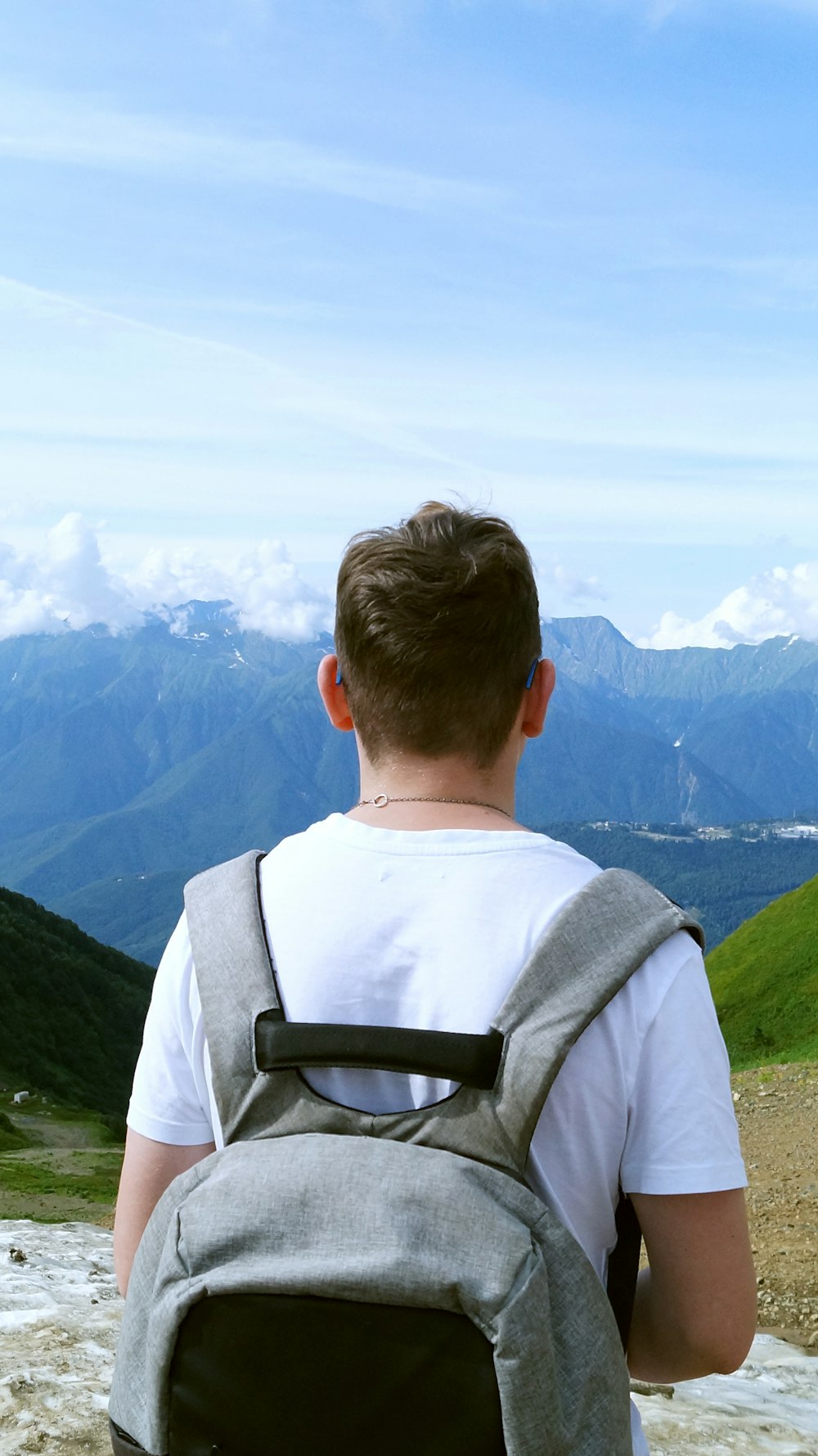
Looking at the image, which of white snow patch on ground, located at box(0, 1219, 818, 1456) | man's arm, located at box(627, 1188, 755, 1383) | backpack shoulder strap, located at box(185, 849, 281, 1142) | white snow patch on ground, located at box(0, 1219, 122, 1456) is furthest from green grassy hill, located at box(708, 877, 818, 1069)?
backpack shoulder strap, located at box(185, 849, 281, 1142)

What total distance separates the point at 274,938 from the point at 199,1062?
39 cm

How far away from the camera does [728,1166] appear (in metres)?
2.62

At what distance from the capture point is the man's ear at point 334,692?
3.13m

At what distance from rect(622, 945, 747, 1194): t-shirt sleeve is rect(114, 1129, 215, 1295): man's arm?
1.15m

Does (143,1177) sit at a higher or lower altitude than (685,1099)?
lower

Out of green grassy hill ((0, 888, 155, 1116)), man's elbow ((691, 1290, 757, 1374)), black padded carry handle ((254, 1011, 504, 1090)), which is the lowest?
green grassy hill ((0, 888, 155, 1116))

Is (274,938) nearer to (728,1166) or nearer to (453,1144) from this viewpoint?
(453,1144)

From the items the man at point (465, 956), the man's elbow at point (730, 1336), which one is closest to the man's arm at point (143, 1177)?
the man at point (465, 956)

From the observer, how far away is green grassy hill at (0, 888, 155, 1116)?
8269 centimetres

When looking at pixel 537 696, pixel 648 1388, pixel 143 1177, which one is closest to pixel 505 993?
pixel 537 696

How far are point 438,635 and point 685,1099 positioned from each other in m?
1.18

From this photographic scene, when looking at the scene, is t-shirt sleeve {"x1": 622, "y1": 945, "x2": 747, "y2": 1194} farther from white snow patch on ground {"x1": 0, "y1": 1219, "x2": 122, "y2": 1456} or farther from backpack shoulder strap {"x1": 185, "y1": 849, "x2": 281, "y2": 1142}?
white snow patch on ground {"x1": 0, "y1": 1219, "x2": 122, "y2": 1456}

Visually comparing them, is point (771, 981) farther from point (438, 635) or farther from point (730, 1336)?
point (438, 635)

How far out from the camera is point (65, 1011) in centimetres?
9788
